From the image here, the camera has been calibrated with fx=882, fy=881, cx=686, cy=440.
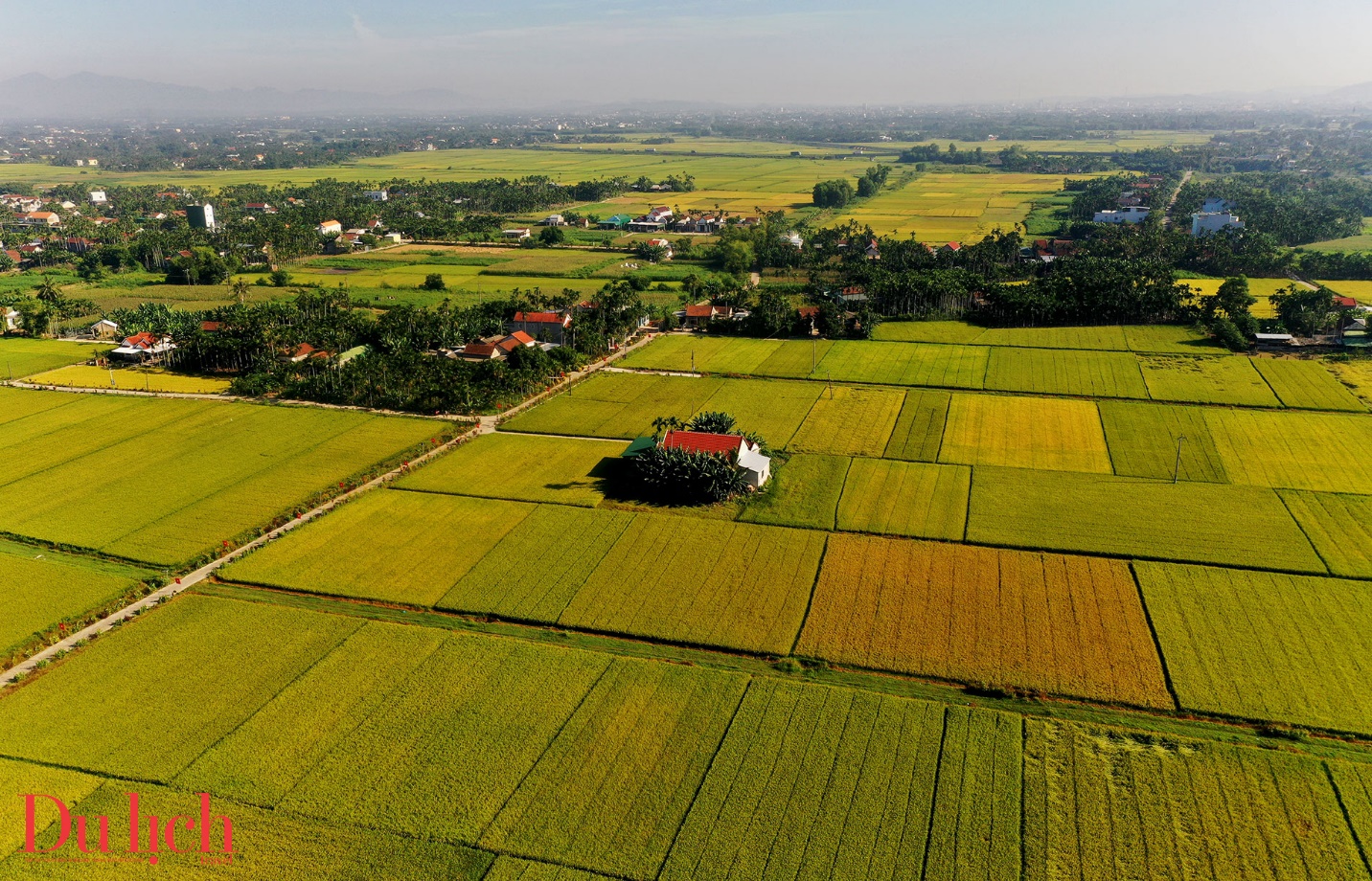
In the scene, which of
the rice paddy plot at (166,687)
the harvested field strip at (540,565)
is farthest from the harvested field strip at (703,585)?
the rice paddy plot at (166,687)

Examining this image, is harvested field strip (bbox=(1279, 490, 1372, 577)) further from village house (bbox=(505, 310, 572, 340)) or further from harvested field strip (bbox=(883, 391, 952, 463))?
village house (bbox=(505, 310, 572, 340))

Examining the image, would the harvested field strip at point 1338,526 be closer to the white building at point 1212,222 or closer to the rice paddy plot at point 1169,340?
the rice paddy plot at point 1169,340

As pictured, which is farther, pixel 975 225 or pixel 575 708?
pixel 975 225

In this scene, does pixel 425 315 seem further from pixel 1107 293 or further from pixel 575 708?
pixel 1107 293

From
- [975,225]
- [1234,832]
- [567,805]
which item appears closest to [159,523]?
[567,805]

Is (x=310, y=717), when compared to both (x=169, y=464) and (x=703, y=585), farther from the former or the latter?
(x=169, y=464)
